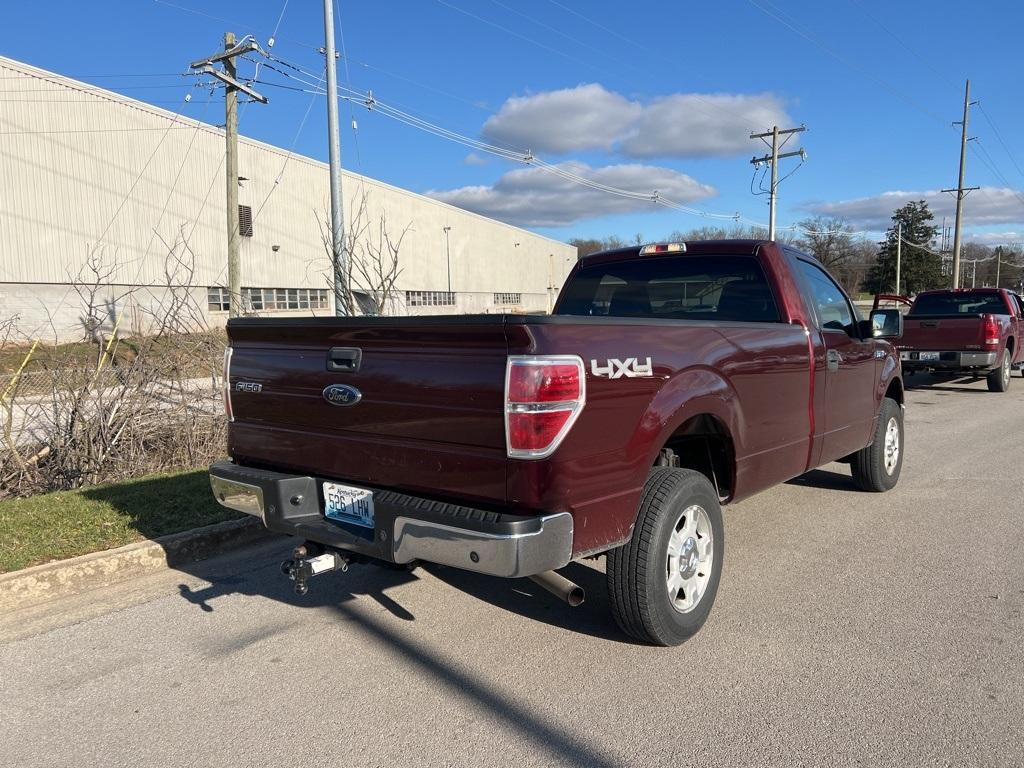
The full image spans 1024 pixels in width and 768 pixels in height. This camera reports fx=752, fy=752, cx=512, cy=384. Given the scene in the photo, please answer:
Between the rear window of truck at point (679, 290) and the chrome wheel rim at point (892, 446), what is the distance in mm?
2314

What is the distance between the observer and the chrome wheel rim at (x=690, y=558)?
359cm

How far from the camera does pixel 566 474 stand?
292 centimetres

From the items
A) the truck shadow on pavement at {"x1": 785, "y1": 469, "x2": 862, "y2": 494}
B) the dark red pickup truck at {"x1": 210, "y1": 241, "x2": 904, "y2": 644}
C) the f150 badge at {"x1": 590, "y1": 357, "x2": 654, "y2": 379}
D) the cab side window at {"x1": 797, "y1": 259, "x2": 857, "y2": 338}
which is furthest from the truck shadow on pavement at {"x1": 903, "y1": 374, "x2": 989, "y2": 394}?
the f150 badge at {"x1": 590, "y1": 357, "x2": 654, "y2": 379}

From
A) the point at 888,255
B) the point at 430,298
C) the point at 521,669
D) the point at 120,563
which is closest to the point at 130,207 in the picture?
the point at 430,298

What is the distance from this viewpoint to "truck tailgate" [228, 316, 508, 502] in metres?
2.95

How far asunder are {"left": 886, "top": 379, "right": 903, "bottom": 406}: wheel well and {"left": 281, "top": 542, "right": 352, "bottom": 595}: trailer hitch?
16.5ft

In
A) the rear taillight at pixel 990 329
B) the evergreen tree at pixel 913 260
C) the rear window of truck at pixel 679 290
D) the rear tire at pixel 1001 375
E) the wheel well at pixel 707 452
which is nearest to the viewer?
the wheel well at pixel 707 452

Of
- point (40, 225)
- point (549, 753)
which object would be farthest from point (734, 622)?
point (40, 225)

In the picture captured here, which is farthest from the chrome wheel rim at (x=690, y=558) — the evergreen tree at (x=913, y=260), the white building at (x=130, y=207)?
the evergreen tree at (x=913, y=260)

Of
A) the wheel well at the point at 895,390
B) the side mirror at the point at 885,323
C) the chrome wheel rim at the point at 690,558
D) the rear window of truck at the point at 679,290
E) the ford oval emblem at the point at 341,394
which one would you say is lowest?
the chrome wheel rim at the point at 690,558

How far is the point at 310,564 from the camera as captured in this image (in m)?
3.46

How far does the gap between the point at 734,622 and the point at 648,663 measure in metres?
0.68

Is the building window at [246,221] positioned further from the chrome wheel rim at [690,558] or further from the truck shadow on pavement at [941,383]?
the chrome wheel rim at [690,558]

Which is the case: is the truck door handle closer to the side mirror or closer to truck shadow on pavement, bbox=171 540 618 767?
truck shadow on pavement, bbox=171 540 618 767
